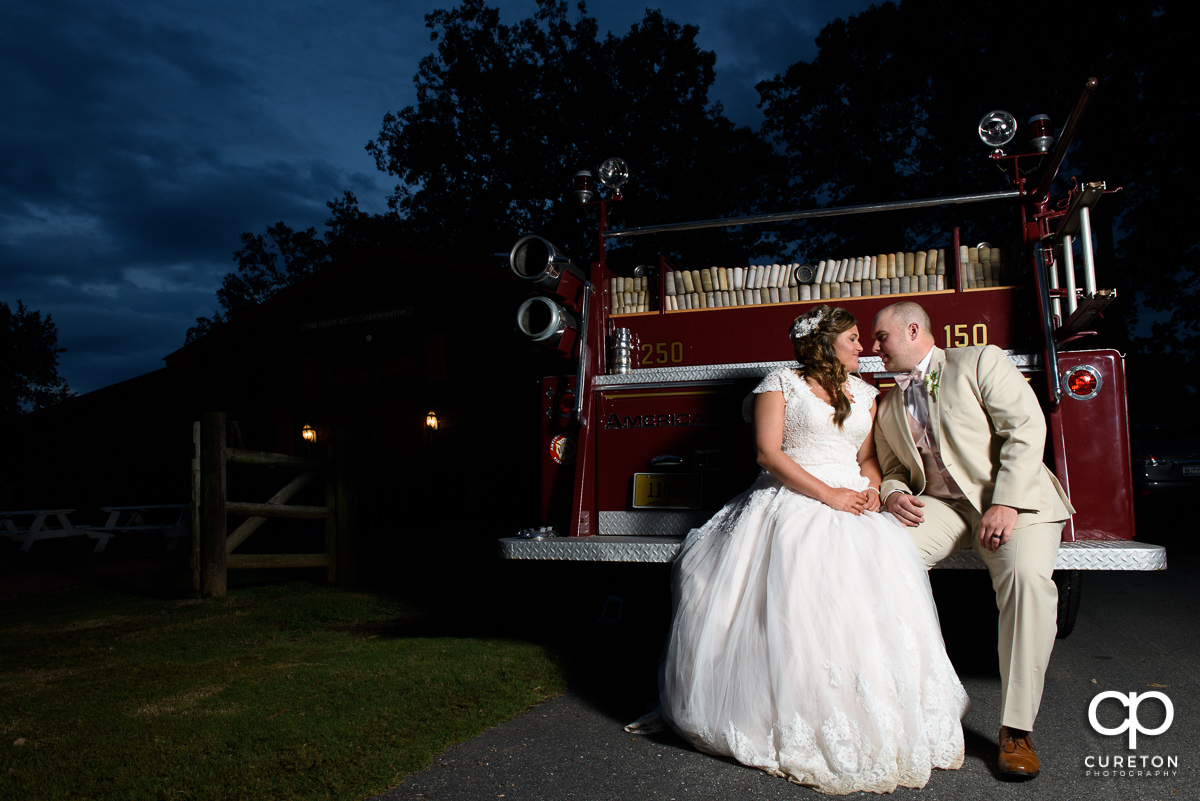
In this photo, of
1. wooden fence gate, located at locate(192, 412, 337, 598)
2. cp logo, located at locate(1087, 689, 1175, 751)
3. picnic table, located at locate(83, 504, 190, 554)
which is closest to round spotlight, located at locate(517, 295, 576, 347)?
cp logo, located at locate(1087, 689, 1175, 751)

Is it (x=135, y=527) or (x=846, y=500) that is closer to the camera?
(x=846, y=500)

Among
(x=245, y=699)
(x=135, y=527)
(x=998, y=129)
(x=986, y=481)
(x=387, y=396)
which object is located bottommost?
(x=245, y=699)

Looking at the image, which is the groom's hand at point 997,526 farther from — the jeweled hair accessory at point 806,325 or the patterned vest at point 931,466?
the jeweled hair accessory at point 806,325

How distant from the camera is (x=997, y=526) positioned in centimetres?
273

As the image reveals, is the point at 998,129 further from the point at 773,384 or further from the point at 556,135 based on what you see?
the point at 556,135

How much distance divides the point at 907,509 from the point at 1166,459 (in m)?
11.4

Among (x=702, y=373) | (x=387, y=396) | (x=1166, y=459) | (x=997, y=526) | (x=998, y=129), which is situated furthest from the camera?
(x=387, y=396)

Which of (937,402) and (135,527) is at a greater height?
(937,402)

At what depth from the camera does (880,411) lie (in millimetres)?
3338

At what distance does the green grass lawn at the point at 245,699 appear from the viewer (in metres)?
2.52

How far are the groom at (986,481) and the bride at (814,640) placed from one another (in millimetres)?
195

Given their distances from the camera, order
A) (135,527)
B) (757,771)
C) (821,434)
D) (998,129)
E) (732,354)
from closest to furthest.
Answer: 1. (757,771)
2. (821,434)
3. (998,129)
4. (732,354)
5. (135,527)

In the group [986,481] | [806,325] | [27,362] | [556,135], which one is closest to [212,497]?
[806,325]

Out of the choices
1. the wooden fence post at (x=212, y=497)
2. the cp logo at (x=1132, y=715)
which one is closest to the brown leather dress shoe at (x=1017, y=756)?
the cp logo at (x=1132, y=715)
